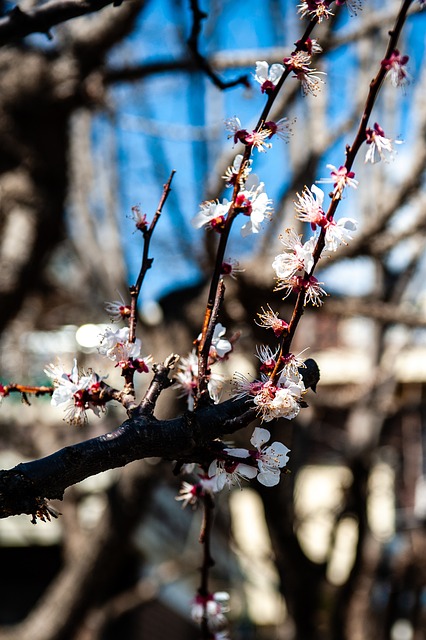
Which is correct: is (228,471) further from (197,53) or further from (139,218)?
(197,53)

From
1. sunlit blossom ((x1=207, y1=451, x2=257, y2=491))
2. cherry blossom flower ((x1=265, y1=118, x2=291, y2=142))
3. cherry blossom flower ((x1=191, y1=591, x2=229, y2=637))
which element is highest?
cherry blossom flower ((x1=265, y1=118, x2=291, y2=142))

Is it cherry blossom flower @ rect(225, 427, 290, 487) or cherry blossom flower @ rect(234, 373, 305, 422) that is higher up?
cherry blossom flower @ rect(234, 373, 305, 422)

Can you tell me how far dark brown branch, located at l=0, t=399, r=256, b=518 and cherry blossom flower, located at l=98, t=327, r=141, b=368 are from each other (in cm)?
15

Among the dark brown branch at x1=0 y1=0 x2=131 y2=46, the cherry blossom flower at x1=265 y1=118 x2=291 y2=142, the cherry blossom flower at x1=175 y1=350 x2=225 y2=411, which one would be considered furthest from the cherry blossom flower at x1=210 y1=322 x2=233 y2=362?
the dark brown branch at x1=0 y1=0 x2=131 y2=46

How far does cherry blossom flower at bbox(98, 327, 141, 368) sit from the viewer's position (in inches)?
51.5

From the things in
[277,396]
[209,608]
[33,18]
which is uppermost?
[33,18]

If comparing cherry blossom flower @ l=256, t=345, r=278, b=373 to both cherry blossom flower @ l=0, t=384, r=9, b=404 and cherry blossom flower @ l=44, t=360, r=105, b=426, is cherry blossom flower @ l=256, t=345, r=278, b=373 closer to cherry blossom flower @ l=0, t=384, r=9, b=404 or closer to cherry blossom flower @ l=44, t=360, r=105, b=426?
cherry blossom flower @ l=44, t=360, r=105, b=426

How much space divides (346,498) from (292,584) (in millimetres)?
787

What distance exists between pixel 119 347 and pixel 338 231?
0.43 metres

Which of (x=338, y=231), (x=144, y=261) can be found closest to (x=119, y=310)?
(x=144, y=261)

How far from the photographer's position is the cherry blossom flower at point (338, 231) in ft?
3.70

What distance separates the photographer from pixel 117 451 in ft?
3.73

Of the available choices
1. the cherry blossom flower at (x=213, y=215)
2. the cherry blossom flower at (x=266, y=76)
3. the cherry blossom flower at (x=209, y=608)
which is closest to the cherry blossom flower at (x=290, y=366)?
the cherry blossom flower at (x=213, y=215)

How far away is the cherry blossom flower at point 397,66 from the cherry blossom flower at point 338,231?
247 millimetres
